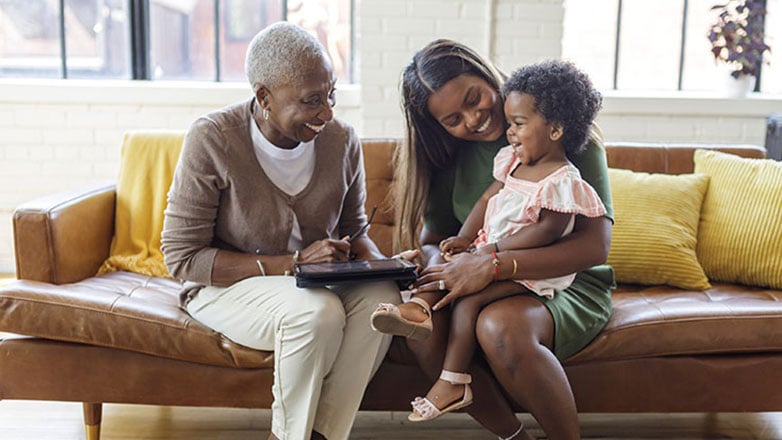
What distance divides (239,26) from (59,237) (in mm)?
2265

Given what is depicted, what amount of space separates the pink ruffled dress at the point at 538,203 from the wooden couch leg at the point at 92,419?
1.18 m

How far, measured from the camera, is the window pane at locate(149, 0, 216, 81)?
172 inches

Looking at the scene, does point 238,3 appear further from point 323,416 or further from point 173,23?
point 323,416

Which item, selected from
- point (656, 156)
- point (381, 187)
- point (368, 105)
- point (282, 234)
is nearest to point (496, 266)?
point (282, 234)

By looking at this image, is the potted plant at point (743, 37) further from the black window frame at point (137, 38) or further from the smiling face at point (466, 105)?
the smiling face at point (466, 105)

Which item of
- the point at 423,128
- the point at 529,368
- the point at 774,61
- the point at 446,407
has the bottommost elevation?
the point at 446,407

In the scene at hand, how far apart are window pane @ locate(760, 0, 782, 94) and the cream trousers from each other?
332cm

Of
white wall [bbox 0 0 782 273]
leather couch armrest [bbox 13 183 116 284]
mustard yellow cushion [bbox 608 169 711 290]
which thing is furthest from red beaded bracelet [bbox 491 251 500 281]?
white wall [bbox 0 0 782 273]

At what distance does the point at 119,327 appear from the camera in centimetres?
217

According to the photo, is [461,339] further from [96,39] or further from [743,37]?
[96,39]

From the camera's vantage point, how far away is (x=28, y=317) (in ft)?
7.17

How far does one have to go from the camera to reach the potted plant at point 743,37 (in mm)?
4172

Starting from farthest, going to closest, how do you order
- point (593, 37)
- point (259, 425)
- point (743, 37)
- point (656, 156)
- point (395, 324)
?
1. point (593, 37)
2. point (743, 37)
3. point (656, 156)
4. point (259, 425)
5. point (395, 324)

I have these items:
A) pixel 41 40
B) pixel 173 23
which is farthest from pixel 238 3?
pixel 41 40
